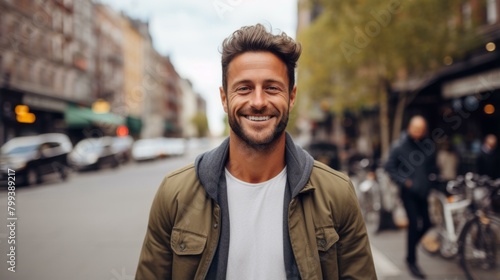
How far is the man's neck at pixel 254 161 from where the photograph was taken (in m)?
1.79

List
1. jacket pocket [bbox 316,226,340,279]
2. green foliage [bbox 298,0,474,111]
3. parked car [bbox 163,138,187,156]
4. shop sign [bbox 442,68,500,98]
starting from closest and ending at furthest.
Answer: jacket pocket [bbox 316,226,340,279] → green foliage [bbox 298,0,474,111] → shop sign [bbox 442,68,500,98] → parked car [bbox 163,138,187,156]

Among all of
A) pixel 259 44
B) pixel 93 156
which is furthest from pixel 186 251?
pixel 93 156

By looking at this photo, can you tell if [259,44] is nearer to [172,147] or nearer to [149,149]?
[149,149]

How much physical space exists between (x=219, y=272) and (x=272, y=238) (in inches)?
10.2

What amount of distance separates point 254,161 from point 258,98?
278 millimetres

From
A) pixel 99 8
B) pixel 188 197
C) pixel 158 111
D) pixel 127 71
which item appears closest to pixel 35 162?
pixel 188 197

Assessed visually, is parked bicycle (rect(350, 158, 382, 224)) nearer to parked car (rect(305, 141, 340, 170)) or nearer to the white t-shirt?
the white t-shirt

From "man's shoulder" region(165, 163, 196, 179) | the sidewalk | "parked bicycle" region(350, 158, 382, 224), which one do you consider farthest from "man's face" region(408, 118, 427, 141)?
"man's shoulder" region(165, 163, 196, 179)

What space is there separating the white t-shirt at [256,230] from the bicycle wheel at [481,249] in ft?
11.8

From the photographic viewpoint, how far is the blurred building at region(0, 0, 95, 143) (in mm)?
16828

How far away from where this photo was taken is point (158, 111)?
67562 millimetres

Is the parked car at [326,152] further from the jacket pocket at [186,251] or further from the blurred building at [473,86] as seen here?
the jacket pocket at [186,251]

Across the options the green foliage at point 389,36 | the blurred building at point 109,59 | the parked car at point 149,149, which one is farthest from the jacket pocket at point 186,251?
the blurred building at point 109,59

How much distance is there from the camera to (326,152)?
16.8 metres
